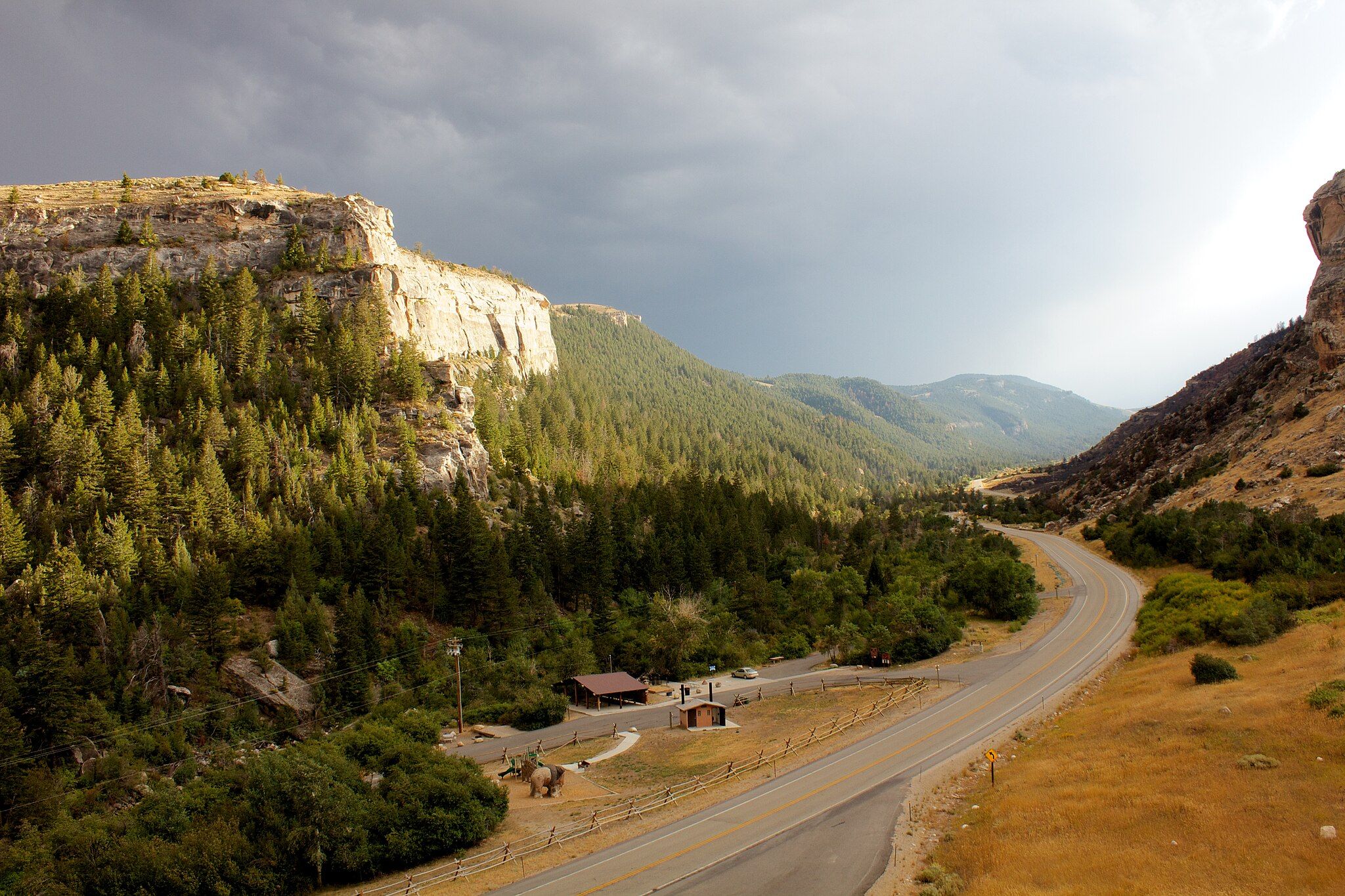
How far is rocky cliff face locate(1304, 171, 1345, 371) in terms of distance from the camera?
87.2 metres

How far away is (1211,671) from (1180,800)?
16438 mm

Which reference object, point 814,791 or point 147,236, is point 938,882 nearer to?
point 814,791

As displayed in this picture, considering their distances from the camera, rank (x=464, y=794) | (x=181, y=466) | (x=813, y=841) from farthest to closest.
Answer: (x=181, y=466), (x=464, y=794), (x=813, y=841)

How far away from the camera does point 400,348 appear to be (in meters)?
102

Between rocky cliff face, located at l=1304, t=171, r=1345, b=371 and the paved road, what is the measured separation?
7826 cm

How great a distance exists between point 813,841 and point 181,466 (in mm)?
70210

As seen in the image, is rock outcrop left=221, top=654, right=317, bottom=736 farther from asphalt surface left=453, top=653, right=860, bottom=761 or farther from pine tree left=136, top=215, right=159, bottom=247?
pine tree left=136, top=215, right=159, bottom=247

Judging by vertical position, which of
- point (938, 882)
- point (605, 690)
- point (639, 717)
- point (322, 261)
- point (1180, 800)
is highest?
point (322, 261)

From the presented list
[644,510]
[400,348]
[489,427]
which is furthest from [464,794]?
[400,348]

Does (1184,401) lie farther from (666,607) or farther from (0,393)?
(0,393)

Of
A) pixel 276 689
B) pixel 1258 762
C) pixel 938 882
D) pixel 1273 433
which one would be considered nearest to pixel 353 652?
pixel 276 689

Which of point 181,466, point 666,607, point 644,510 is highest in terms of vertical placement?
point 181,466

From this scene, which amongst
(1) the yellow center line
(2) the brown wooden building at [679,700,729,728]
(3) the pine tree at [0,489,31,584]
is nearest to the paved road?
(1) the yellow center line

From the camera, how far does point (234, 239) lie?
107500 mm
